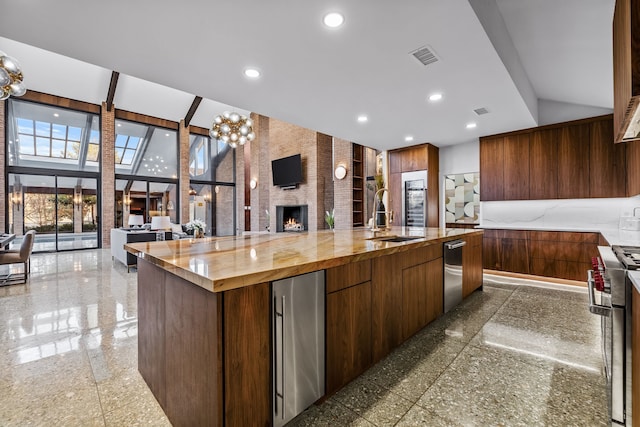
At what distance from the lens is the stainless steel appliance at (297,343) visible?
1.20 metres

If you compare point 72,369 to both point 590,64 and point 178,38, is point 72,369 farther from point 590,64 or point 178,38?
point 590,64

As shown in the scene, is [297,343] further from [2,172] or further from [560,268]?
[2,172]

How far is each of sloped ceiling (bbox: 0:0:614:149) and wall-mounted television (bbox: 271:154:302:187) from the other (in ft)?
13.4

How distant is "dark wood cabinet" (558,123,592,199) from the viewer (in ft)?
13.5

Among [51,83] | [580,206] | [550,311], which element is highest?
[51,83]

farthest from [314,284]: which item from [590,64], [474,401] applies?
[590,64]

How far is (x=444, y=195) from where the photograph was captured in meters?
5.96

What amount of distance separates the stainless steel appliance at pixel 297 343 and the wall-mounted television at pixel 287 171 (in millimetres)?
7097

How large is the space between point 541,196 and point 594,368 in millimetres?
3348

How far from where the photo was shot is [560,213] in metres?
4.57

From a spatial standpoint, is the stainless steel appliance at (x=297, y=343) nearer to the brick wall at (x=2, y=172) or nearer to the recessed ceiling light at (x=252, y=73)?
the recessed ceiling light at (x=252, y=73)

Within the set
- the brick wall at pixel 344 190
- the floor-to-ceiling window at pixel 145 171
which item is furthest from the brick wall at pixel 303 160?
the floor-to-ceiling window at pixel 145 171

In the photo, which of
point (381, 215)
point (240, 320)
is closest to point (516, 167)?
point (381, 215)

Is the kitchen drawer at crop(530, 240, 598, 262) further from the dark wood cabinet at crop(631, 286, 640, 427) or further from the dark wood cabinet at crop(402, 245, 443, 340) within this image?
the dark wood cabinet at crop(631, 286, 640, 427)
